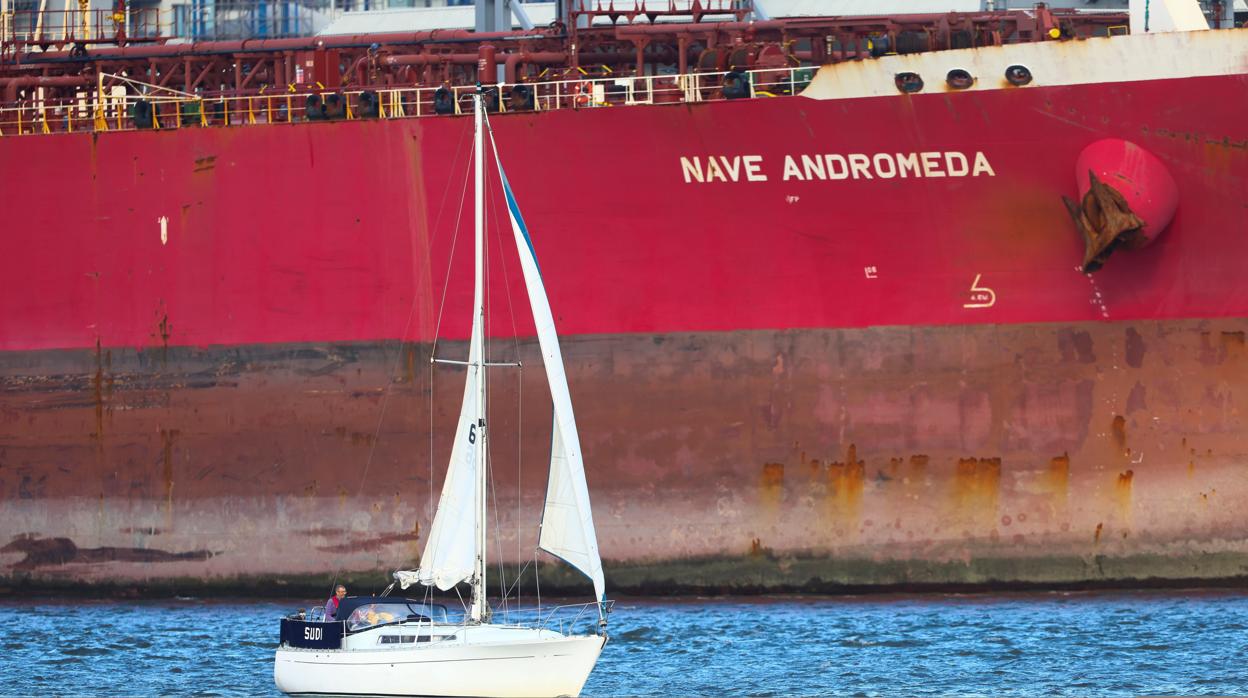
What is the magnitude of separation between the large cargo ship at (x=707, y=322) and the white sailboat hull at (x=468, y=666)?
6.13 m

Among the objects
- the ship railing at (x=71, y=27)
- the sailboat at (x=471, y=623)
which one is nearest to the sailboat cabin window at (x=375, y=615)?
the sailboat at (x=471, y=623)

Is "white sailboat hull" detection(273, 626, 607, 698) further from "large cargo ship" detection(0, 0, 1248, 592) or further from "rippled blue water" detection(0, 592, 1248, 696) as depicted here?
"large cargo ship" detection(0, 0, 1248, 592)

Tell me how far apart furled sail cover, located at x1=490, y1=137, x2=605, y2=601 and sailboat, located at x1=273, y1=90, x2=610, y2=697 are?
0.03ft

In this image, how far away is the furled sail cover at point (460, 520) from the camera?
20578mm

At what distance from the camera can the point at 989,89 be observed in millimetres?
25031

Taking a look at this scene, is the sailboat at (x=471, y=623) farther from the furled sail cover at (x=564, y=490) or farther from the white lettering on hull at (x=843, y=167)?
the white lettering on hull at (x=843, y=167)

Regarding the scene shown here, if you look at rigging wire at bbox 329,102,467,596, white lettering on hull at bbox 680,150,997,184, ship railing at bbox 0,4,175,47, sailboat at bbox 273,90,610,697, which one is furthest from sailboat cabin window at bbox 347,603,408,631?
ship railing at bbox 0,4,175,47

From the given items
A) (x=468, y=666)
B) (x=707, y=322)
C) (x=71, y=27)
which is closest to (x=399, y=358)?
(x=707, y=322)

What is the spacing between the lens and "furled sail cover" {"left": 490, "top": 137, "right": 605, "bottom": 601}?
19.8 meters

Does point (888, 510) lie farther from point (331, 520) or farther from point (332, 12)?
point (332, 12)

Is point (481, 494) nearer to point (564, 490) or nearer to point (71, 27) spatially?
point (564, 490)

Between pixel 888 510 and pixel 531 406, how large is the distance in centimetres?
495

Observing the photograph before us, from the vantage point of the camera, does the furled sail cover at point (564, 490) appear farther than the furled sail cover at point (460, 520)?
No

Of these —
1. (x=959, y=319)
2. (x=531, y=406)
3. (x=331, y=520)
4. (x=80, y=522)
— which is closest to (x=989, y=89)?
(x=959, y=319)
